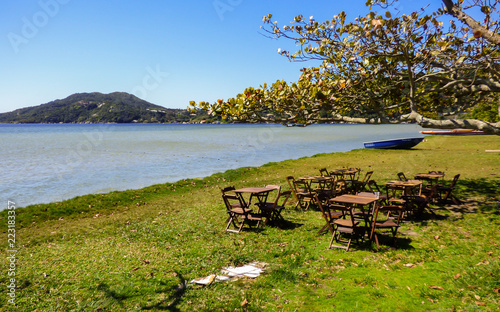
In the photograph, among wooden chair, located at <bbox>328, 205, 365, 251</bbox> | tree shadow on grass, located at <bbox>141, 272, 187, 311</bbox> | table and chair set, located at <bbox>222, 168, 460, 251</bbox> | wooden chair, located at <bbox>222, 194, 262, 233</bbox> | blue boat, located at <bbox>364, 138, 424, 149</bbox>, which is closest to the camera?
tree shadow on grass, located at <bbox>141, 272, 187, 311</bbox>

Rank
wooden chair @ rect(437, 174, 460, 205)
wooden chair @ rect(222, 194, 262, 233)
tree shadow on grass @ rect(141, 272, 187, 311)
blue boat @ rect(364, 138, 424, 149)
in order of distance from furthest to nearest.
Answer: blue boat @ rect(364, 138, 424, 149) → wooden chair @ rect(437, 174, 460, 205) → wooden chair @ rect(222, 194, 262, 233) → tree shadow on grass @ rect(141, 272, 187, 311)

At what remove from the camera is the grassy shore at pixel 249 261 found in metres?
4.95

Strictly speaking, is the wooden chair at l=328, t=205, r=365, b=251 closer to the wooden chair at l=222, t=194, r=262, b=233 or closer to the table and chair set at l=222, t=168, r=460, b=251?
the table and chair set at l=222, t=168, r=460, b=251

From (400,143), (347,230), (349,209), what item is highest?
(349,209)

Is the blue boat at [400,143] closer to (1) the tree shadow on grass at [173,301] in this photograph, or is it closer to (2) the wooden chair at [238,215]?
(2) the wooden chair at [238,215]

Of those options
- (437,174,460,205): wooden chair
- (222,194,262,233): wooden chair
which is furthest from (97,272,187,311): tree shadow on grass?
(437,174,460,205): wooden chair

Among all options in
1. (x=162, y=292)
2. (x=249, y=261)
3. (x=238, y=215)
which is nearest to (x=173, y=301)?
(x=162, y=292)

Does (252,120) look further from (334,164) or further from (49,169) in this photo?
(49,169)

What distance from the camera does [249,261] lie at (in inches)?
259

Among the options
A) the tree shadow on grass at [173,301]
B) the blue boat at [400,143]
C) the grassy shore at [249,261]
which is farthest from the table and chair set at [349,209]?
the blue boat at [400,143]

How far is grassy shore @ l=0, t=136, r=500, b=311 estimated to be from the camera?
4953 mm

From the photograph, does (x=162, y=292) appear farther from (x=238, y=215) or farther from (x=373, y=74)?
(x=373, y=74)

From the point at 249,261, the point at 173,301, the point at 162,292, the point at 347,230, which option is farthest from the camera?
the point at 347,230

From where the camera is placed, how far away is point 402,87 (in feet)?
36.7
